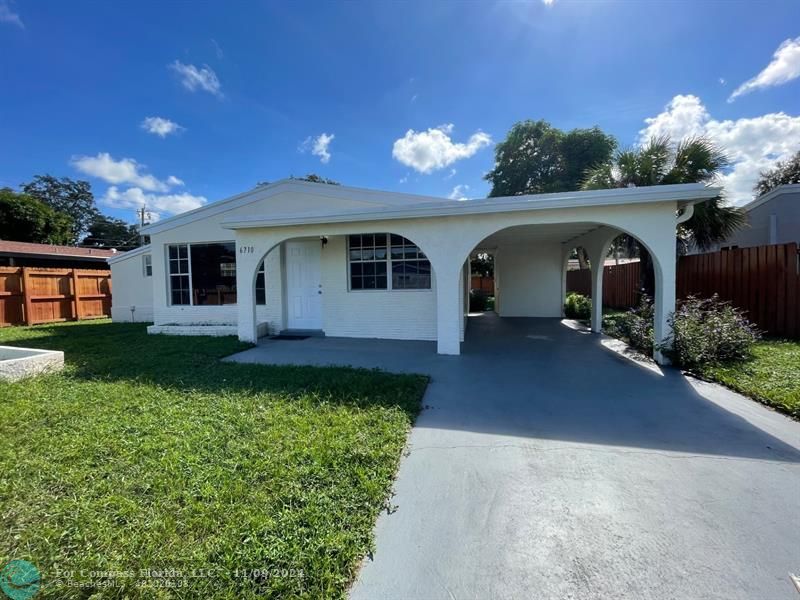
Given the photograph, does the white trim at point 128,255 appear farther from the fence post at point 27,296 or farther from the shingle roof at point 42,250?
the shingle roof at point 42,250

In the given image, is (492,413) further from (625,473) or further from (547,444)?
(625,473)

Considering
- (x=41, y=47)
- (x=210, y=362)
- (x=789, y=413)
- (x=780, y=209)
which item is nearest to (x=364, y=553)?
(x=789, y=413)

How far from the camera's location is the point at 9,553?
1944 millimetres

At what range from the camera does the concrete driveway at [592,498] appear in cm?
179

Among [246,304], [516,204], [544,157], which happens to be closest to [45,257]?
[246,304]

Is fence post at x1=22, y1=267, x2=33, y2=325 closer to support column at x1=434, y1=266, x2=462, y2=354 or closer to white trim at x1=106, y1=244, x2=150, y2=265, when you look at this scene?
white trim at x1=106, y1=244, x2=150, y2=265

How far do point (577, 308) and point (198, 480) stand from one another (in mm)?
12725

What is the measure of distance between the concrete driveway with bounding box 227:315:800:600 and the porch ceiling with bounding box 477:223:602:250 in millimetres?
4176

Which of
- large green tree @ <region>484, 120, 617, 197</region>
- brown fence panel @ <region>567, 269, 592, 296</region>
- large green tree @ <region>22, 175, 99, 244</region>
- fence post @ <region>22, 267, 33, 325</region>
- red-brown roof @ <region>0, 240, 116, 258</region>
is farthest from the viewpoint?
large green tree @ <region>22, 175, 99, 244</region>

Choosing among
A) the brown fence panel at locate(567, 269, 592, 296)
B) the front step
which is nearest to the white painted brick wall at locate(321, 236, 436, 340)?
the front step

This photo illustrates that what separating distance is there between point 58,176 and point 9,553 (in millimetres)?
A: 53659

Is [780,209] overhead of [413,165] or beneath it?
beneath

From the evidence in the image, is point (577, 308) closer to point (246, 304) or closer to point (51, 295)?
point (246, 304)

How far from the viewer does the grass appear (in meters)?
1.83
